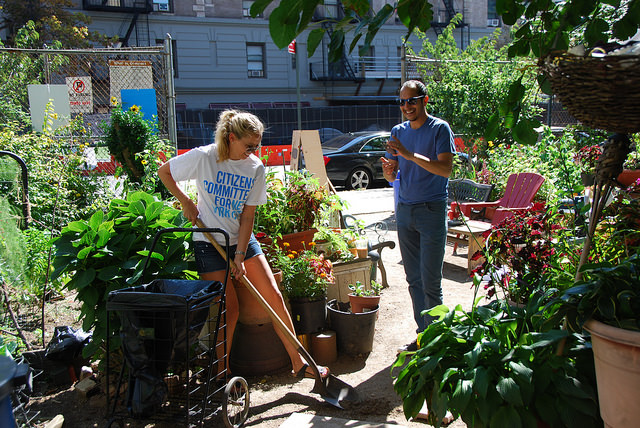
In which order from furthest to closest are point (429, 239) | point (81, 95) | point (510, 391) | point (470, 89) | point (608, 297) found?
point (470, 89)
point (81, 95)
point (429, 239)
point (510, 391)
point (608, 297)

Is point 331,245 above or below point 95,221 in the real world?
below

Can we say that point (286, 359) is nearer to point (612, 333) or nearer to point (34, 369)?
point (34, 369)

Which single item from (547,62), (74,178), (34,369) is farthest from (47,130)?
(547,62)

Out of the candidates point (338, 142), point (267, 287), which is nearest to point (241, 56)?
point (338, 142)

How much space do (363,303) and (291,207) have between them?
1.10 metres

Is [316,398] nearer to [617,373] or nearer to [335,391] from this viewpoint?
[335,391]

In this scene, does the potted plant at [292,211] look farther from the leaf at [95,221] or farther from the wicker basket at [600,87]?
the wicker basket at [600,87]

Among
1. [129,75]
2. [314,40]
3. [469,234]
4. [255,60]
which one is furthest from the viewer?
[255,60]

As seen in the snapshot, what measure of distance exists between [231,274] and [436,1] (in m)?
33.5

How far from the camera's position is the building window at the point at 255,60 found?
100 ft

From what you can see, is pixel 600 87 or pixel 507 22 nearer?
pixel 600 87

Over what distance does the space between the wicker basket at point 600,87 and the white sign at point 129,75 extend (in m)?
6.32

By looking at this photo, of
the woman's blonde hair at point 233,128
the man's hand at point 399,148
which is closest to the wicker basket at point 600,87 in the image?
the man's hand at point 399,148

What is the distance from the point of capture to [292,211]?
4828mm
